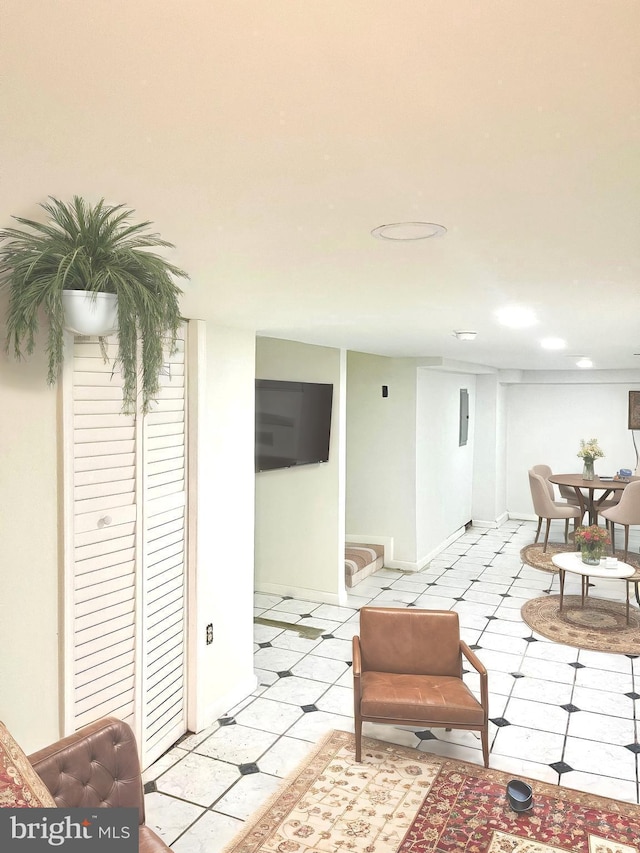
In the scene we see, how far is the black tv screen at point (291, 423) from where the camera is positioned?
5742 mm

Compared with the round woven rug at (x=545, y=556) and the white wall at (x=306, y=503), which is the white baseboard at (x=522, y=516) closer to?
the round woven rug at (x=545, y=556)

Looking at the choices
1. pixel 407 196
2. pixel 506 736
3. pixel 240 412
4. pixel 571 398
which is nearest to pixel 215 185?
pixel 407 196

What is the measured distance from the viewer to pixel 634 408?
10141 mm

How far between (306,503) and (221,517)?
97.8 inches

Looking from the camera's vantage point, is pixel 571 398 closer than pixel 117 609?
No

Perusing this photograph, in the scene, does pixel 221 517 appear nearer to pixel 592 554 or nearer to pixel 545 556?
pixel 592 554

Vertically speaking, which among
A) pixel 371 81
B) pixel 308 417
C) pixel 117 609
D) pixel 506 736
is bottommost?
pixel 506 736

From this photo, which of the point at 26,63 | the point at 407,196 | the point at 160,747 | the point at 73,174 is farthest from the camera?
the point at 160,747

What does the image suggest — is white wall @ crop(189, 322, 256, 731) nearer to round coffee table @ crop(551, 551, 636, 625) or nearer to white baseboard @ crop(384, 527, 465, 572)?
round coffee table @ crop(551, 551, 636, 625)

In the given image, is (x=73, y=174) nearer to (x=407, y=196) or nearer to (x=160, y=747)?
(x=407, y=196)

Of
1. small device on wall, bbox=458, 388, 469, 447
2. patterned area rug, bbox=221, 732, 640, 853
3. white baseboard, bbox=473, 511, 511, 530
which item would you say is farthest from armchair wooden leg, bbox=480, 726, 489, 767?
white baseboard, bbox=473, 511, 511, 530

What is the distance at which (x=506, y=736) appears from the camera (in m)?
4.01

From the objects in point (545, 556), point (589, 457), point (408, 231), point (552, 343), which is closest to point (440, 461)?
point (545, 556)

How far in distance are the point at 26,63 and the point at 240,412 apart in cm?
348
